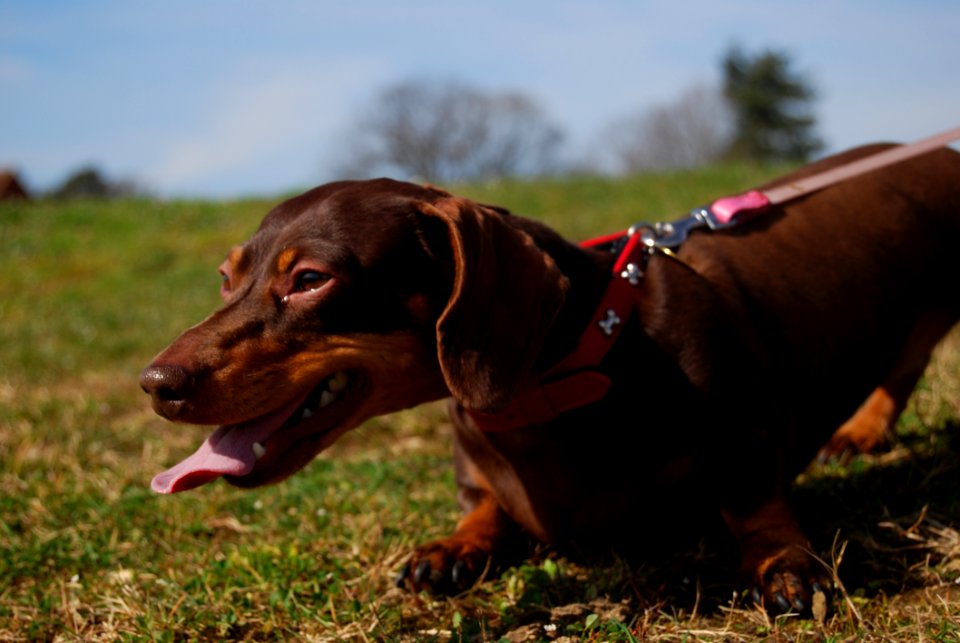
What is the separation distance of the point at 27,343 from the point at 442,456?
546 centimetres

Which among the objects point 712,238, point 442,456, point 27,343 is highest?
point 712,238

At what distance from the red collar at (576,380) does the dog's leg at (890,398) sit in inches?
59.0

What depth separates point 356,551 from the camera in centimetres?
321

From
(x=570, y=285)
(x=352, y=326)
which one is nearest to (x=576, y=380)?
(x=570, y=285)

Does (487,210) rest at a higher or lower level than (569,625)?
higher

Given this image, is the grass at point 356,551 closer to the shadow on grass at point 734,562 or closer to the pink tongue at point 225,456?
the shadow on grass at point 734,562

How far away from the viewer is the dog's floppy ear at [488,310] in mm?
2482

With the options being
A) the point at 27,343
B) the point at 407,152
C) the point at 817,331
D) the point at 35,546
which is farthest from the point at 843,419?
the point at 407,152

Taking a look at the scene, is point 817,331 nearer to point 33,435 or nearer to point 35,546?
point 35,546

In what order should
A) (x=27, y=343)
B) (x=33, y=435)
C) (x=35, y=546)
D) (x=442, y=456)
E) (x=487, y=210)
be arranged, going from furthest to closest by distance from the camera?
1. (x=27, y=343)
2. (x=33, y=435)
3. (x=442, y=456)
4. (x=35, y=546)
5. (x=487, y=210)

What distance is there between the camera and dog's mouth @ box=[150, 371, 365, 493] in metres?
2.51

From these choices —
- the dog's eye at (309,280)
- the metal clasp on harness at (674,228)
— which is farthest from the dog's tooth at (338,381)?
the metal clasp on harness at (674,228)

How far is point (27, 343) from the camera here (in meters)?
8.59

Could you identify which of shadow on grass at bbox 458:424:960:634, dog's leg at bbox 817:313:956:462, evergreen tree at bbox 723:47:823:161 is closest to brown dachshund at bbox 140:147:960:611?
shadow on grass at bbox 458:424:960:634
